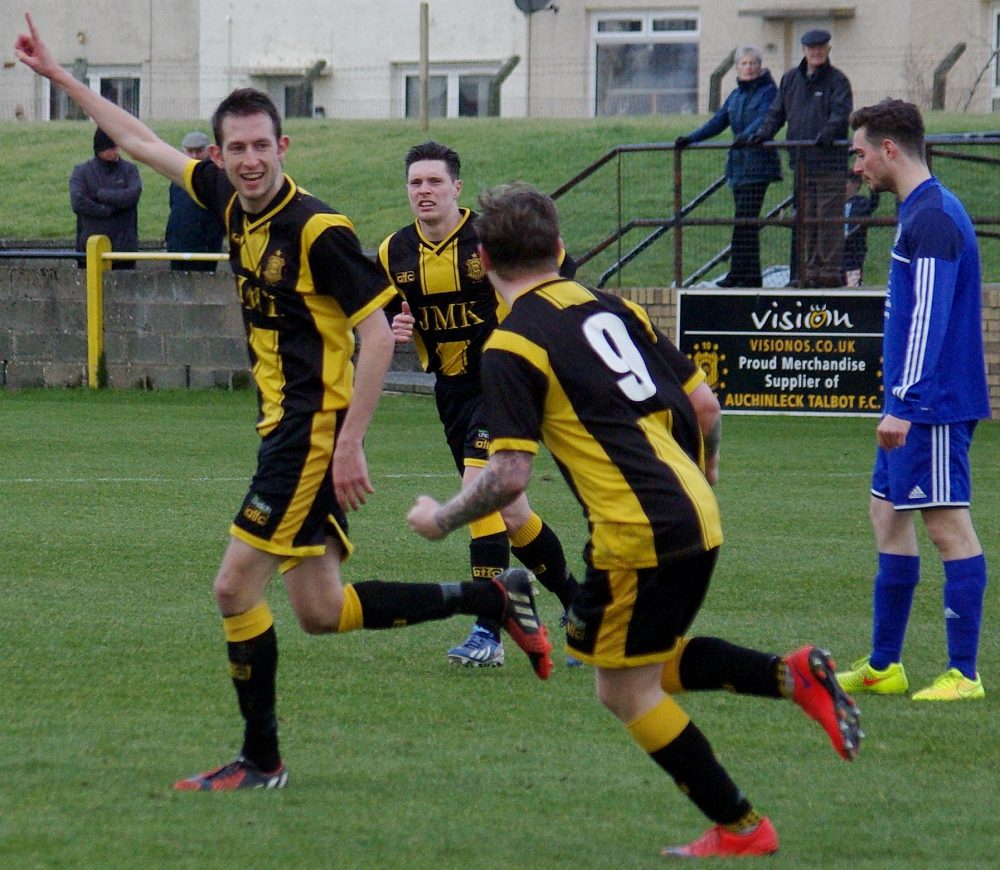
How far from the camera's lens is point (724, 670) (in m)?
4.38

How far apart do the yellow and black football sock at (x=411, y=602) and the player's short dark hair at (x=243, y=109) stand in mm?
1401

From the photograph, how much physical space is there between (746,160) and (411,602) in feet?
38.2

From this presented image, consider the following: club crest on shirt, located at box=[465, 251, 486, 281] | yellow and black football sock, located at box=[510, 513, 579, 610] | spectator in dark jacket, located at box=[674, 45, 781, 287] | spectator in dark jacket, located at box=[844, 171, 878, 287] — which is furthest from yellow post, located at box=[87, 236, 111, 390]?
yellow and black football sock, located at box=[510, 513, 579, 610]

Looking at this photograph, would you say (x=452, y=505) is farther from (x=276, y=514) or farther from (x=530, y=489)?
(x=530, y=489)

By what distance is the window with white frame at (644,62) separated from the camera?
37.4 metres

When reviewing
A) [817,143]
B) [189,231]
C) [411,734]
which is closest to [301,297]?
[411,734]

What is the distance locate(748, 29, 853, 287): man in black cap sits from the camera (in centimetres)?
1594

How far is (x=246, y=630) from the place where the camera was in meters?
4.95

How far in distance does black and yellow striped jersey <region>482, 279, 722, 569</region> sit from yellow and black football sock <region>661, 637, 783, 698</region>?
1.12 feet

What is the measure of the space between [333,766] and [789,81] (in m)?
12.3

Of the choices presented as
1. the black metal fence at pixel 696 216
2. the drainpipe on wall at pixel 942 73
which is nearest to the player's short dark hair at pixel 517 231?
the black metal fence at pixel 696 216

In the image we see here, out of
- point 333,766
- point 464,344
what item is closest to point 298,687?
point 333,766

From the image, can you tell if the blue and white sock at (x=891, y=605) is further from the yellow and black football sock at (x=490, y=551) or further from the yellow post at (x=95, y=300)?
the yellow post at (x=95, y=300)

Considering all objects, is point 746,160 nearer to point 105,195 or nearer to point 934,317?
point 105,195
